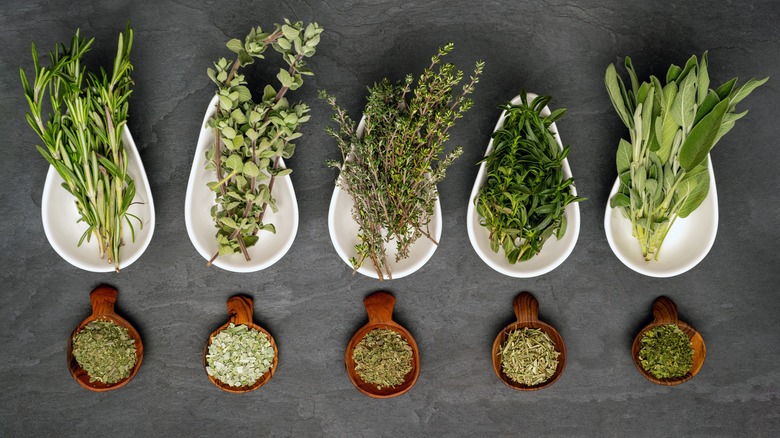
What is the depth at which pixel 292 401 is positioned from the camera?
1.84m

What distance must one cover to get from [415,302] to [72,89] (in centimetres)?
119

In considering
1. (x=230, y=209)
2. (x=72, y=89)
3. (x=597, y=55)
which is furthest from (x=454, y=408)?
(x=72, y=89)

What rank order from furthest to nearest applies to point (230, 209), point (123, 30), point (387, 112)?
point (123, 30) < point (230, 209) < point (387, 112)

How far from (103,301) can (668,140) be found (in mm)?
1793

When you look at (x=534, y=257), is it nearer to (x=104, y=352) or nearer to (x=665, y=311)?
(x=665, y=311)

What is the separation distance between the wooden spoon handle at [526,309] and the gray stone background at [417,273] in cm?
5

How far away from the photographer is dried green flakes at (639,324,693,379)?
175 cm

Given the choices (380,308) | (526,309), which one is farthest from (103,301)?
(526,309)

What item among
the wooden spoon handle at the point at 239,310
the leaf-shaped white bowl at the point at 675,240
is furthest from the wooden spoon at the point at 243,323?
the leaf-shaped white bowl at the point at 675,240

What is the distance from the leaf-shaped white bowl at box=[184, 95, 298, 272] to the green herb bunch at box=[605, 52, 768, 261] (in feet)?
3.27

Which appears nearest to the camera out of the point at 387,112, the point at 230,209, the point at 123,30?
the point at 387,112

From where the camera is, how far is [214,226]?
1722 mm

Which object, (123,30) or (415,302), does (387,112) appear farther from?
(123,30)

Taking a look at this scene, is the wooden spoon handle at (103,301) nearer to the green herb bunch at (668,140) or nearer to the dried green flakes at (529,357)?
the dried green flakes at (529,357)
